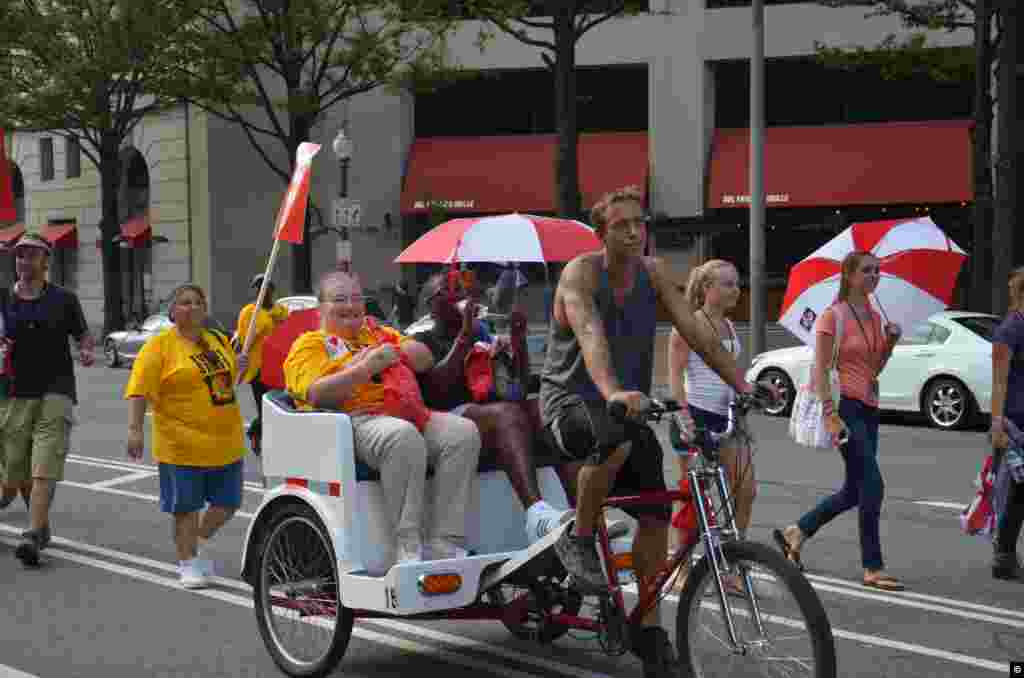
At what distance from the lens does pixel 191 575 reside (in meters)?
7.96

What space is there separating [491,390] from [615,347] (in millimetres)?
993

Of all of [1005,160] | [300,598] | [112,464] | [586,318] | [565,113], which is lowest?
[112,464]

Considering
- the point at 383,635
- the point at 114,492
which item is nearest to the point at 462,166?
the point at 114,492

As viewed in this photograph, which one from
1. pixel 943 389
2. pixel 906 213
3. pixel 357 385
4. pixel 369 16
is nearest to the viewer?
pixel 357 385

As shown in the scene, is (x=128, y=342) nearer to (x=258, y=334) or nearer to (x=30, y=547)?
(x=258, y=334)

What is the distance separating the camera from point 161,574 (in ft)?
27.3

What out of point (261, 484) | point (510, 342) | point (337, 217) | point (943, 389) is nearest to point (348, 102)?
point (337, 217)

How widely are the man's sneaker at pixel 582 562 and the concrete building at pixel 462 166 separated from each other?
88.8 ft

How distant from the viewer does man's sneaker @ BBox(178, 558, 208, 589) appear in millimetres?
7906

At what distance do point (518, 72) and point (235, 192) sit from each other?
8108 mm

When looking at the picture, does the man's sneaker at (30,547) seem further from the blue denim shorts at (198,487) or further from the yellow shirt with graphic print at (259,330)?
the yellow shirt with graphic print at (259,330)

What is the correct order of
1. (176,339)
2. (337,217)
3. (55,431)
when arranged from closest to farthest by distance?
(176,339) → (55,431) → (337,217)

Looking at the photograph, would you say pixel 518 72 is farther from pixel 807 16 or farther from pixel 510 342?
pixel 510 342

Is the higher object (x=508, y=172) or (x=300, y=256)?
(x=508, y=172)
